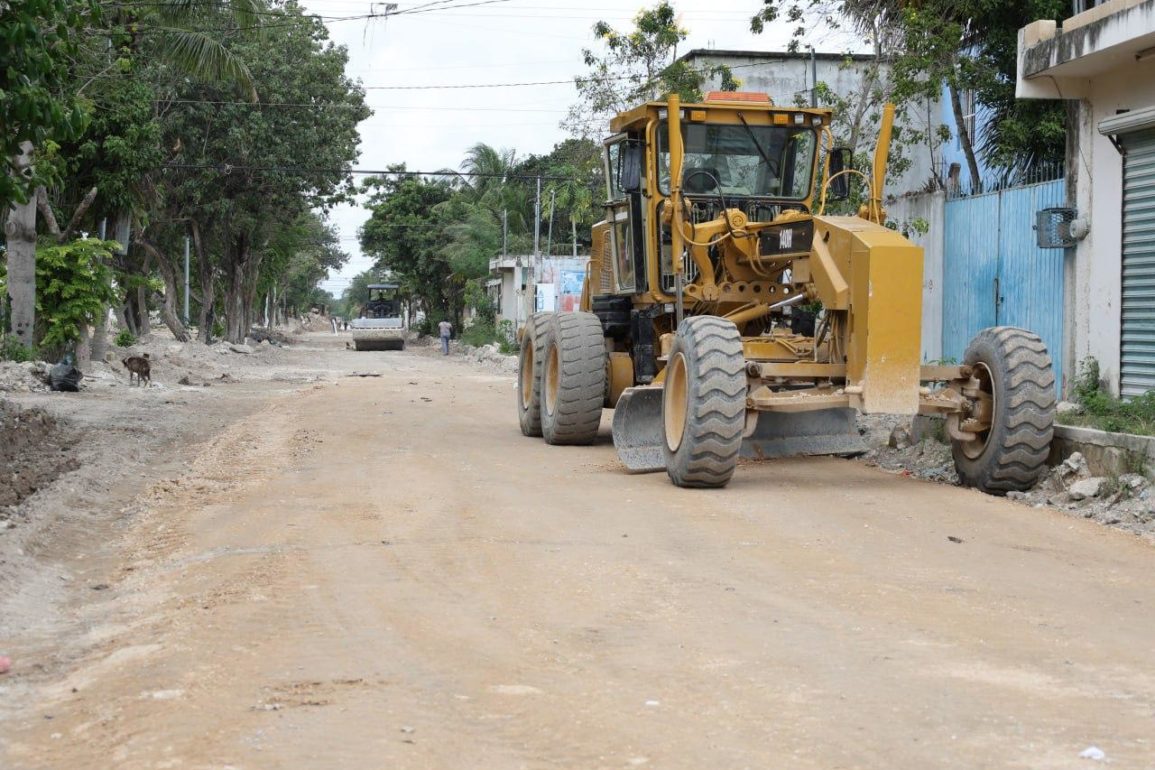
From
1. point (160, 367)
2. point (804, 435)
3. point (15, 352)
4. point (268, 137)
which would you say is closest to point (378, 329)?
point (268, 137)

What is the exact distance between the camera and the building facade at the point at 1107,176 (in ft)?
44.7

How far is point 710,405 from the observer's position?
34.2 feet

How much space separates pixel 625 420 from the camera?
12.3 meters

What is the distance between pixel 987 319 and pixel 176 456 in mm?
9654

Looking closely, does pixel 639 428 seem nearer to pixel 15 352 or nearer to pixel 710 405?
pixel 710 405

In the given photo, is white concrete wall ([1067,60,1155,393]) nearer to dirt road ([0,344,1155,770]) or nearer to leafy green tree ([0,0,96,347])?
dirt road ([0,344,1155,770])

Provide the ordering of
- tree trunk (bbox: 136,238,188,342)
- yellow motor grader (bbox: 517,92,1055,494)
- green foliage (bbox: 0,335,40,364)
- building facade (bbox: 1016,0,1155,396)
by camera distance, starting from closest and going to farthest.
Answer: yellow motor grader (bbox: 517,92,1055,494) < building facade (bbox: 1016,0,1155,396) < green foliage (bbox: 0,335,40,364) < tree trunk (bbox: 136,238,188,342)

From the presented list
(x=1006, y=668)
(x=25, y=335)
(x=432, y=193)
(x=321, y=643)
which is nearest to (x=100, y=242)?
(x=25, y=335)

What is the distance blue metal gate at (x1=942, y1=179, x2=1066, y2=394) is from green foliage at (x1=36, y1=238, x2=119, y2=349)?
49.0 feet

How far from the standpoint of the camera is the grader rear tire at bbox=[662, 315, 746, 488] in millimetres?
10438

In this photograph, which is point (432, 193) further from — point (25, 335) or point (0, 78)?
point (0, 78)

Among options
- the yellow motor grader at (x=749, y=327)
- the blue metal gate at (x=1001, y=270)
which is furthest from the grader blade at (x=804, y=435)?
the blue metal gate at (x=1001, y=270)

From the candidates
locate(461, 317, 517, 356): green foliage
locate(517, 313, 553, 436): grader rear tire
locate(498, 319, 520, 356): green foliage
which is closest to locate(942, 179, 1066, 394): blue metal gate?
locate(517, 313, 553, 436): grader rear tire

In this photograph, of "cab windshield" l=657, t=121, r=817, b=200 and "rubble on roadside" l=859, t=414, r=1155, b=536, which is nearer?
"rubble on roadside" l=859, t=414, r=1155, b=536
